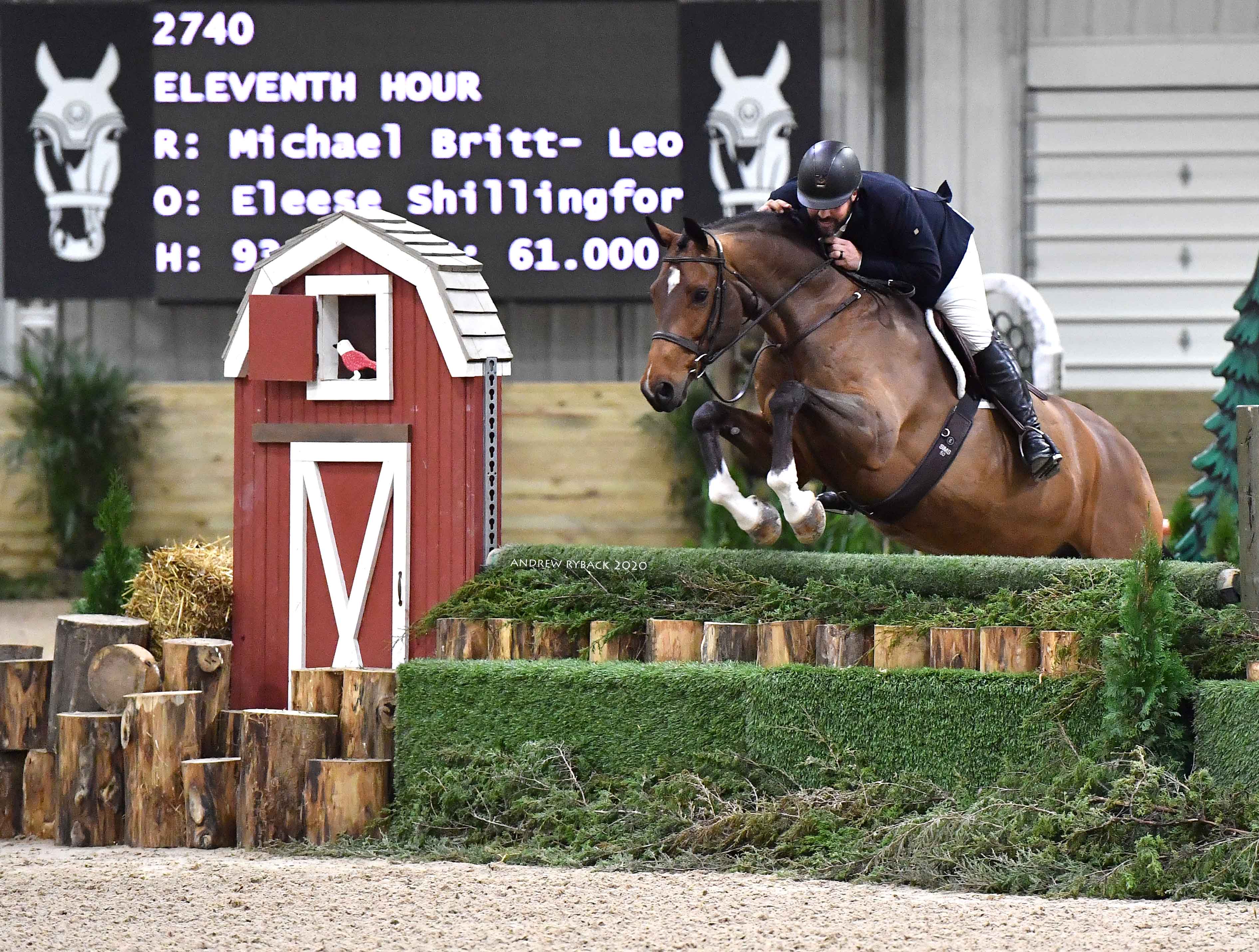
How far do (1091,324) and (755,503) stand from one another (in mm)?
7945

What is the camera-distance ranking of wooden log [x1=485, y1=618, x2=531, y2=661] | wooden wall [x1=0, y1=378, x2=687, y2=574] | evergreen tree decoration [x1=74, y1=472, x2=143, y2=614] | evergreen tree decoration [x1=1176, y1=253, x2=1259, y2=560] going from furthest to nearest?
wooden wall [x1=0, y1=378, x2=687, y2=574] → evergreen tree decoration [x1=1176, y1=253, x2=1259, y2=560] → evergreen tree decoration [x1=74, y1=472, x2=143, y2=614] → wooden log [x1=485, y1=618, x2=531, y2=661]

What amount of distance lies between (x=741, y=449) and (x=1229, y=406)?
16.4ft

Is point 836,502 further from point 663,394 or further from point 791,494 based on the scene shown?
point 663,394

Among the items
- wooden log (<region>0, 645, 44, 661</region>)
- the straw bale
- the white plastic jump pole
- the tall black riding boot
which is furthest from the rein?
the white plastic jump pole

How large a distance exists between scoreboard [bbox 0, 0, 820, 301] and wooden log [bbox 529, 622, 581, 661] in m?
6.25

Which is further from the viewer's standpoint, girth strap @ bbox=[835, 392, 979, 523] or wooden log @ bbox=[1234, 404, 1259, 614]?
girth strap @ bbox=[835, 392, 979, 523]

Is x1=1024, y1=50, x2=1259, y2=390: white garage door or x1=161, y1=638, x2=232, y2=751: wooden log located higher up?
x1=1024, y1=50, x2=1259, y2=390: white garage door

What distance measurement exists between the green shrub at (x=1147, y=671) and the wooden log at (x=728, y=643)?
1.06 meters

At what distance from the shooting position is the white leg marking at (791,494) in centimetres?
435

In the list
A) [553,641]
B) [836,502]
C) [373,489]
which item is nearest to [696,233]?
[836,502]

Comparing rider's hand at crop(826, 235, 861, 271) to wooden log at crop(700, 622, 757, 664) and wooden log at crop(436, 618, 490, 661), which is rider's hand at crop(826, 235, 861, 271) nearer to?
wooden log at crop(700, 622, 757, 664)

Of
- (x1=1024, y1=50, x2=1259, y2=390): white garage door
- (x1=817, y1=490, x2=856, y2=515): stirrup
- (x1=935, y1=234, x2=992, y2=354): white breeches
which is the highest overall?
(x1=1024, y1=50, x2=1259, y2=390): white garage door

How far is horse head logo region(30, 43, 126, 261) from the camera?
439 inches

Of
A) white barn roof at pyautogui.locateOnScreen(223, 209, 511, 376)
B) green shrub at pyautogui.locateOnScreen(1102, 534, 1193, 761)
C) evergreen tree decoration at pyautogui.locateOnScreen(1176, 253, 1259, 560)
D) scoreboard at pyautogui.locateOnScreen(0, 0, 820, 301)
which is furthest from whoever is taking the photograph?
scoreboard at pyautogui.locateOnScreen(0, 0, 820, 301)
